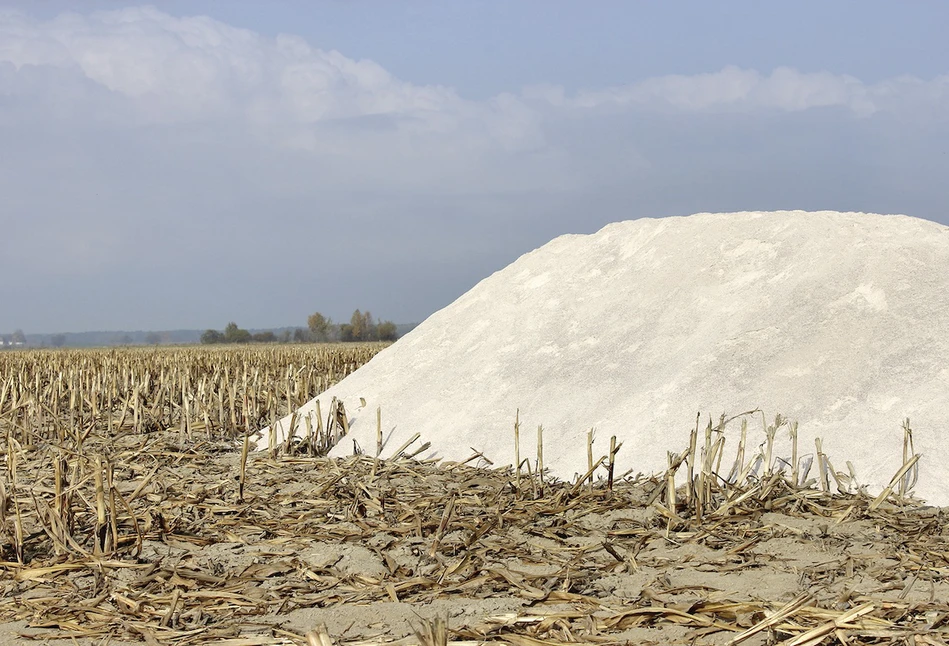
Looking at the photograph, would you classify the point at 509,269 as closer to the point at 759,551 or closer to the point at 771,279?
the point at 771,279

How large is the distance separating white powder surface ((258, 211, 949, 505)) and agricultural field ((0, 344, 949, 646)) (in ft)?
2.29

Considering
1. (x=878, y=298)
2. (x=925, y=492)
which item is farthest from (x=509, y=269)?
(x=925, y=492)

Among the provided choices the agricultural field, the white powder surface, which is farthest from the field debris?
the white powder surface

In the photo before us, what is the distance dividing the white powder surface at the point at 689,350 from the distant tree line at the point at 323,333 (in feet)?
183

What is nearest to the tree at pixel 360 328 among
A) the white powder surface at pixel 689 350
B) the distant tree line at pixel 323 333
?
the distant tree line at pixel 323 333

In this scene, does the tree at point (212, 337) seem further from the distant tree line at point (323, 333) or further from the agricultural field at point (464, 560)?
the agricultural field at point (464, 560)

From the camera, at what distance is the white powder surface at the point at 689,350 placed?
23.0 feet

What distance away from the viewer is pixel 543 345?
29.6ft

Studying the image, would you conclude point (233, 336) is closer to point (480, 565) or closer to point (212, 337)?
point (212, 337)

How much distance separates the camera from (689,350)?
814 cm

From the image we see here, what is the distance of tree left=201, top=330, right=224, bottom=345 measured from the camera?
76988 mm

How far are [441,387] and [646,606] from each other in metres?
5.23

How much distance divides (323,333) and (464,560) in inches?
2770

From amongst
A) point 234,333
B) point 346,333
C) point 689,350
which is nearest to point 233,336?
point 234,333
